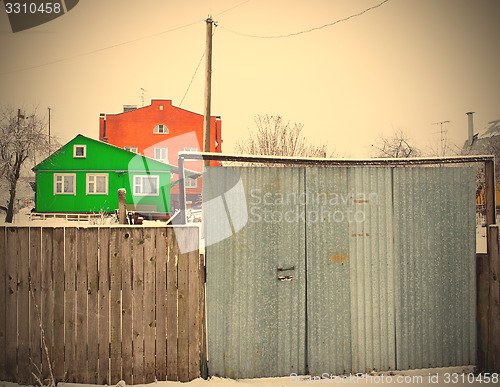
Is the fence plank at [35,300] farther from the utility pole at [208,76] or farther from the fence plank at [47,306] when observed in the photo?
the utility pole at [208,76]

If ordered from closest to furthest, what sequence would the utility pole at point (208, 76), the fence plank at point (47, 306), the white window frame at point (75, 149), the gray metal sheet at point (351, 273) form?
1. the fence plank at point (47, 306)
2. the gray metal sheet at point (351, 273)
3. the utility pole at point (208, 76)
4. the white window frame at point (75, 149)

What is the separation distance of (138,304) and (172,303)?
0.37m

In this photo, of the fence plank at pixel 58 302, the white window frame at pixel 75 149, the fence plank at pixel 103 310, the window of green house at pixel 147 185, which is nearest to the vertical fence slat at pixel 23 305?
the fence plank at pixel 58 302

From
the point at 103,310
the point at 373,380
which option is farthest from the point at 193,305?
the point at 373,380

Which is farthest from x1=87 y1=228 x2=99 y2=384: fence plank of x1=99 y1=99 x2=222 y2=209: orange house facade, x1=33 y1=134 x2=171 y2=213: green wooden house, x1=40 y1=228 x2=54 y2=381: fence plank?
x1=99 y1=99 x2=222 y2=209: orange house facade

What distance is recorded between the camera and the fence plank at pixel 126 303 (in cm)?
351

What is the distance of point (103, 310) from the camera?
351 centimetres

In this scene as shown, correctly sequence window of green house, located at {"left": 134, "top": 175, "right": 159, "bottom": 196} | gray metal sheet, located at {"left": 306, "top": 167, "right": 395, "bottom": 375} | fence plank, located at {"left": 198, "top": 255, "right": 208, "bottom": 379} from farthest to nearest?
window of green house, located at {"left": 134, "top": 175, "right": 159, "bottom": 196} → gray metal sheet, located at {"left": 306, "top": 167, "right": 395, "bottom": 375} → fence plank, located at {"left": 198, "top": 255, "right": 208, "bottom": 379}

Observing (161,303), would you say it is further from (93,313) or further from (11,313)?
(11,313)

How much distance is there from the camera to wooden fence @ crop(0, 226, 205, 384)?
348 centimetres

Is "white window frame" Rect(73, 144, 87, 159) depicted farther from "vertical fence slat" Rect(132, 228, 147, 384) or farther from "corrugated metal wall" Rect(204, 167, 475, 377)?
"corrugated metal wall" Rect(204, 167, 475, 377)

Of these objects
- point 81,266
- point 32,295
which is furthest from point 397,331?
point 32,295

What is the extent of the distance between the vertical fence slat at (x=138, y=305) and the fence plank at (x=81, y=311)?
52 cm

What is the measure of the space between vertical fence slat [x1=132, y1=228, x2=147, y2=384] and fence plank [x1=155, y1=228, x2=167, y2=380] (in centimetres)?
16
